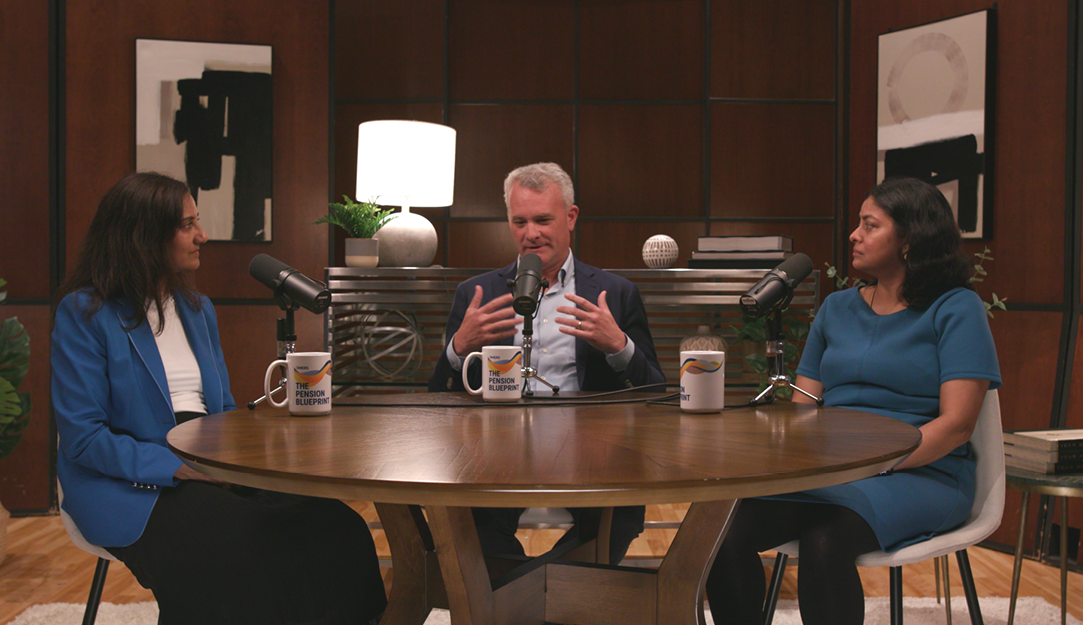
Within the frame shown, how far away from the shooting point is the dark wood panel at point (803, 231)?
4.58m

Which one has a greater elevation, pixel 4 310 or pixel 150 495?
pixel 4 310

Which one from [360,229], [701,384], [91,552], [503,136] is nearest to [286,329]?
[91,552]

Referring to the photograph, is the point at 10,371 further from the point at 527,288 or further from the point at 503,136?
the point at 503,136

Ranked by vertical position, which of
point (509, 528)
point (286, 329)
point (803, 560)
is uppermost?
point (286, 329)

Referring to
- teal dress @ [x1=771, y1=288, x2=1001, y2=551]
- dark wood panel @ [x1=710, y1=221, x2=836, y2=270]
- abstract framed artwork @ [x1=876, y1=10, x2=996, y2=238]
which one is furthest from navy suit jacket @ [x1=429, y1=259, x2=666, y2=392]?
dark wood panel @ [x1=710, y1=221, x2=836, y2=270]

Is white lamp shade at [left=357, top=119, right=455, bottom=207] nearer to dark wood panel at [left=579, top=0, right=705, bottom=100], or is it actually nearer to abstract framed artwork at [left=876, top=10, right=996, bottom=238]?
dark wood panel at [left=579, top=0, right=705, bottom=100]

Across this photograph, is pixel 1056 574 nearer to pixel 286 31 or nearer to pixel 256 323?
pixel 256 323

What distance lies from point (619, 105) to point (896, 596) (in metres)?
3.57

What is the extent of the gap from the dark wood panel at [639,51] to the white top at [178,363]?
3270 mm

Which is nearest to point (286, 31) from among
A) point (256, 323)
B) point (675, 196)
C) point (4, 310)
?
point (256, 323)

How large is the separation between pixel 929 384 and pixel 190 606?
1.60 metres

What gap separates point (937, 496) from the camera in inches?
64.6

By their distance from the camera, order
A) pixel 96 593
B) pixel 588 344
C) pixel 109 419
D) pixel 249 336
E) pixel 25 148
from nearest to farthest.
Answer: pixel 109 419 → pixel 96 593 → pixel 588 344 → pixel 25 148 → pixel 249 336

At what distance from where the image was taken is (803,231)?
4.61m
